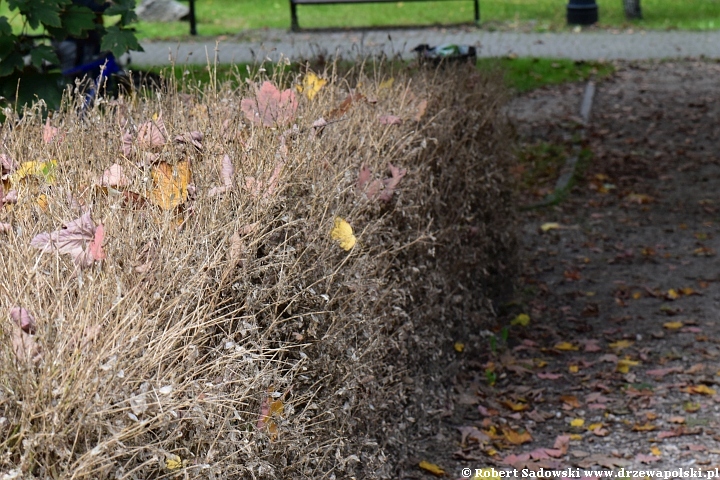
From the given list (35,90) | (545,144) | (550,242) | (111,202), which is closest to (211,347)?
(111,202)

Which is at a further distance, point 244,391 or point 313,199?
point 313,199

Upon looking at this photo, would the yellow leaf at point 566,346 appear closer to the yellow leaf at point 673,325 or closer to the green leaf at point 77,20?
the yellow leaf at point 673,325

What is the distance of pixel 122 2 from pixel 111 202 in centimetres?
250

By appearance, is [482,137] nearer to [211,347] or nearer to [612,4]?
[211,347]

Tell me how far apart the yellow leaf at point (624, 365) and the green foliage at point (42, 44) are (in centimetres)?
314

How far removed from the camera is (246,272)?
240cm

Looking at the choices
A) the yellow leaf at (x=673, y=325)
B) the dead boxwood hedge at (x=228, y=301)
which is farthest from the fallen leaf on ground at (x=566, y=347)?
the dead boxwood hedge at (x=228, y=301)

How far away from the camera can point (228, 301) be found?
238 cm

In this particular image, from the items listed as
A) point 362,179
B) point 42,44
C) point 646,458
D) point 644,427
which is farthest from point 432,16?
point 362,179

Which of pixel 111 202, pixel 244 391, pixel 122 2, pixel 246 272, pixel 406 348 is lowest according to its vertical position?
pixel 406 348

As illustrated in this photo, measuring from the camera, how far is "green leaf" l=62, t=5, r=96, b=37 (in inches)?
182

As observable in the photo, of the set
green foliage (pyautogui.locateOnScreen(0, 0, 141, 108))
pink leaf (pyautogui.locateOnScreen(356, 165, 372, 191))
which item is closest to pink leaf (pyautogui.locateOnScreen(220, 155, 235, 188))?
pink leaf (pyautogui.locateOnScreen(356, 165, 372, 191))

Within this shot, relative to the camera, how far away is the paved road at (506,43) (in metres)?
14.8

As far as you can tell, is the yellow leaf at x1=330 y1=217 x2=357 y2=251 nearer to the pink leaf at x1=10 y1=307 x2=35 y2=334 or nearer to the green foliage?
the pink leaf at x1=10 y1=307 x2=35 y2=334
